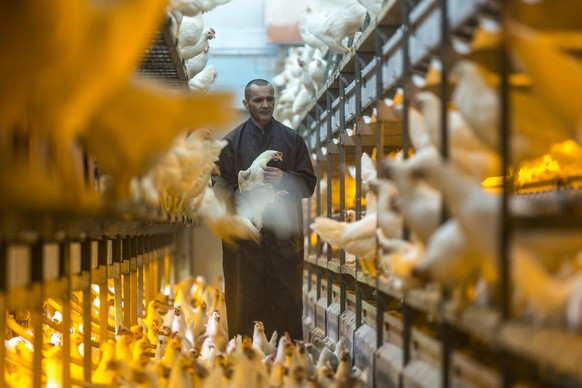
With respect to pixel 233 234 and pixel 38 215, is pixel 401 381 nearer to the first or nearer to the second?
pixel 38 215

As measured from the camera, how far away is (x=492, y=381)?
8.51ft

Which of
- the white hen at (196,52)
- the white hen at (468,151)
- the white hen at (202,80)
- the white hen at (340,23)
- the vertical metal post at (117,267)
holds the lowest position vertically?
the vertical metal post at (117,267)

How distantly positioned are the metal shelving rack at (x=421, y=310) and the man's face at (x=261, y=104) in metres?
0.55

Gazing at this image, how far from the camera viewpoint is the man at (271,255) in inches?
260

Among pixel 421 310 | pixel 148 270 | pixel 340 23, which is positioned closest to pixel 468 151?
pixel 421 310

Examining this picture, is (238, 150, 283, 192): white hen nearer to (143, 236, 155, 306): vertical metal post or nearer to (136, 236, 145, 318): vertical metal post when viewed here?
(136, 236, 145, 318): vertical metal post

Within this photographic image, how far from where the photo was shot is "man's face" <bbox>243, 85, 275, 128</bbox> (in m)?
6.90

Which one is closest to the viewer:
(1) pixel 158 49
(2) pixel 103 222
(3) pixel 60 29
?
(3) pixel 60 29

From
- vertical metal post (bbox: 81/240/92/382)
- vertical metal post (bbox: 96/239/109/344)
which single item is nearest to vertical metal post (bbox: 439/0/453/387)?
vertical metal post (bbox: 81/240/92/382)

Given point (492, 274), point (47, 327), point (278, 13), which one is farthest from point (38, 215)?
point (278, 13)

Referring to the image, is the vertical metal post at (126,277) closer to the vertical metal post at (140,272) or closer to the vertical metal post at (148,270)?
the vertical metal post at (140,272)

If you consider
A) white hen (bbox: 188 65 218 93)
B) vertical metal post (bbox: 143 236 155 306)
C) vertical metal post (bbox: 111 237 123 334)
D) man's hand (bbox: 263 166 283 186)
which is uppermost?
white hen (bbox: 188 65 218 93)

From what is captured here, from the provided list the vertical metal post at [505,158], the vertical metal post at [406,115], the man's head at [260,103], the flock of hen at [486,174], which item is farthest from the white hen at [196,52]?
the vertical metal post at [505,158]

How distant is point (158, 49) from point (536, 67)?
8.00 ft
